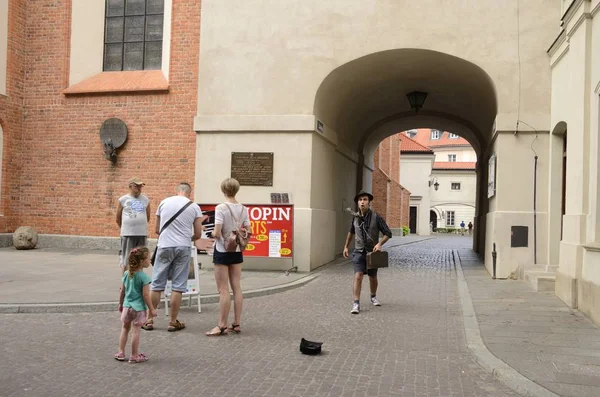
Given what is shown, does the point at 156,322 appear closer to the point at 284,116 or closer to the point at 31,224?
the point at 284,116

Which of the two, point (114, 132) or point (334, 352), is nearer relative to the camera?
point (334, 352)

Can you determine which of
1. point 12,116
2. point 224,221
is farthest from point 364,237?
point 12,116

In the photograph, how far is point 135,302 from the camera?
5699mm

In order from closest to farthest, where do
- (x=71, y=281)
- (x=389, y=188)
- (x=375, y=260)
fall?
(x=375, y=260), (x=71, y=281), (x=389, y=188)

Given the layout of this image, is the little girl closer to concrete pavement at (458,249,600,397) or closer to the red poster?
concrete pavement at (458,249,600,397)

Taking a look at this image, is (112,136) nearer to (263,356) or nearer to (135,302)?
(135,302)

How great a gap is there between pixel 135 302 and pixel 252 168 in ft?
26.5

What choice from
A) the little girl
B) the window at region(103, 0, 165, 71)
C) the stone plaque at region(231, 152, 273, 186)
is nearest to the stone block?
the window at region(103, 0, 165, 71)

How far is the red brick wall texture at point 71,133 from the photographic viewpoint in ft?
48.5

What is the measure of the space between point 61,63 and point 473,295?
39.8ft

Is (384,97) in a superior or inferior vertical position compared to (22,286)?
superior

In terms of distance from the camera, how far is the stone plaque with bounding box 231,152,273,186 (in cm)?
1347

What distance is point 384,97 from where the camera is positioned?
57.9 ft

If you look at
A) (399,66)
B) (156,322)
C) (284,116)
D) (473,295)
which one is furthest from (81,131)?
(473,295)
